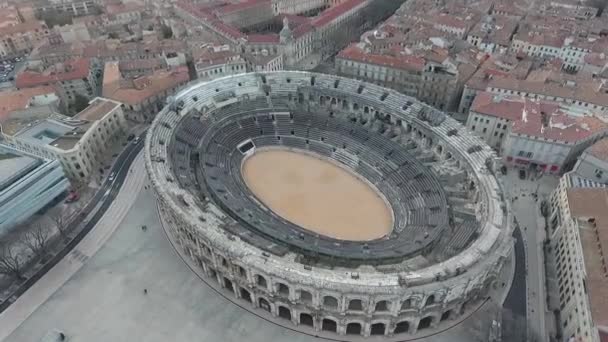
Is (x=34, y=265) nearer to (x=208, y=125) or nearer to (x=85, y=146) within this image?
(x=85, y=146)

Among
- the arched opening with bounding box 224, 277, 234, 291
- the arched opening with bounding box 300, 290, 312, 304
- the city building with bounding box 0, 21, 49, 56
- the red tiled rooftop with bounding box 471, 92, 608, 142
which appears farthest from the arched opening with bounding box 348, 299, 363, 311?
the city building with bounding box 0, 21, 49, 56

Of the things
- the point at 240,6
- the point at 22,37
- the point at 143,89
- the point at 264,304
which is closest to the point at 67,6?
the point at 22,37

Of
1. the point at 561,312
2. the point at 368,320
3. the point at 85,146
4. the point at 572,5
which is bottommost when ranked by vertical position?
the point at 561,312

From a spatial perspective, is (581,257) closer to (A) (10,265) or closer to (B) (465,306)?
(B) (465,306)

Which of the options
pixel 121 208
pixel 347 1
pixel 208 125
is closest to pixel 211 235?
pixel 121 208

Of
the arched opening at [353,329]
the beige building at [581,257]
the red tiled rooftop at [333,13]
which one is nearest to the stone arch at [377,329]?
the arched opening at [353,329]

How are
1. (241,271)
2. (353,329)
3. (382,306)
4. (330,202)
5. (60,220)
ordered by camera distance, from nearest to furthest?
(382,306), (241,271), (353,329), (60,220), (330,202)
